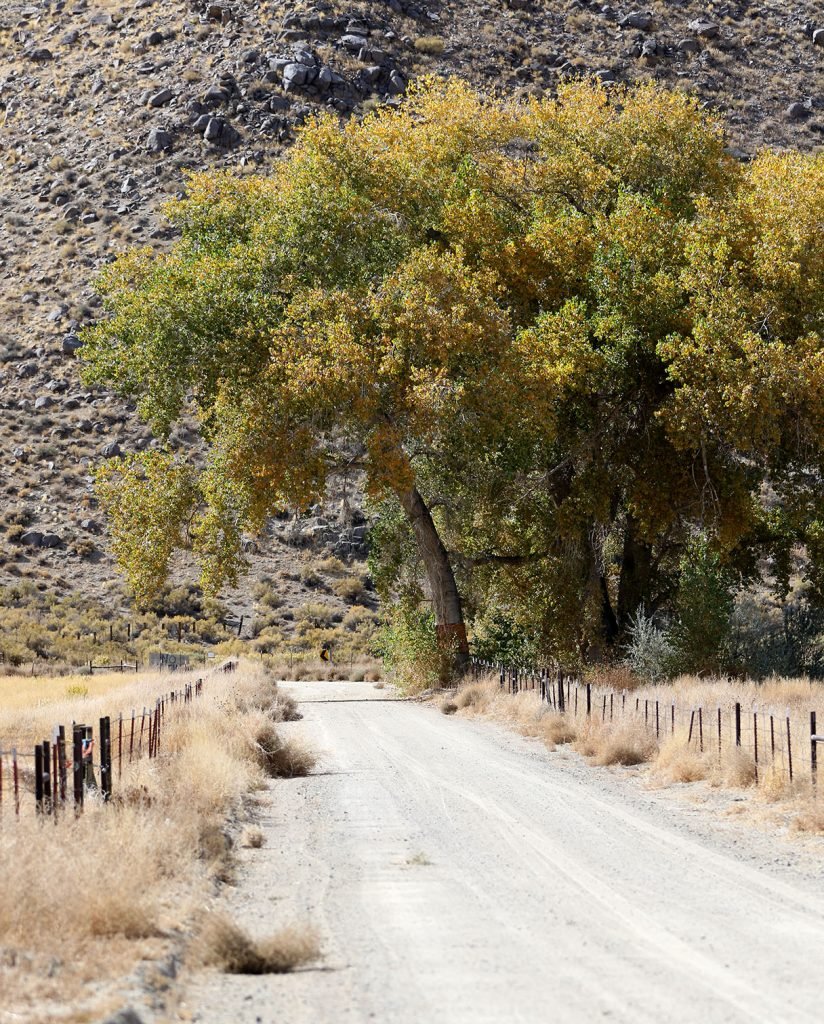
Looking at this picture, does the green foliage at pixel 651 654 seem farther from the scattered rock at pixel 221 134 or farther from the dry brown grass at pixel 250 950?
the scattered rock at pixel 221 134

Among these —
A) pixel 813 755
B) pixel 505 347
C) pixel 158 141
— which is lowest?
pixel 813 755

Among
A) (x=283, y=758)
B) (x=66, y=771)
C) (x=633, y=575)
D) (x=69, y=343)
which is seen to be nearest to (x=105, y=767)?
(x=66, y=771)

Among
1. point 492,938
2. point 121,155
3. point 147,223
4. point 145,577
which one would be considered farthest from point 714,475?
point 121,155

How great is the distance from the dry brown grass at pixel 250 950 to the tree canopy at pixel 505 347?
20.2 meters

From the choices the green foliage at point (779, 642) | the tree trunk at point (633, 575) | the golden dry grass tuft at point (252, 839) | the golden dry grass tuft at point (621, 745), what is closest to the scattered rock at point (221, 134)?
the tree trunk at point (633, 575)

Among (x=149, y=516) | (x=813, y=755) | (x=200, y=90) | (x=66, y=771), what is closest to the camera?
(x=66, y=771)

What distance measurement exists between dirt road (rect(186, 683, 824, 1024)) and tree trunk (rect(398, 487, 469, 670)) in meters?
16.7

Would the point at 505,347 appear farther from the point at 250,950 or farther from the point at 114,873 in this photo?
the point at 250,950

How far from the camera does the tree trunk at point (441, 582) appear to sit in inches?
1353

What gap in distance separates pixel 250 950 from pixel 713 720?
13432mm

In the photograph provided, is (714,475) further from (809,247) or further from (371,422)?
(371,422)

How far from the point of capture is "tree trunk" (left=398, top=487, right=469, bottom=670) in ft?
113

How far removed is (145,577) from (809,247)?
16.9m

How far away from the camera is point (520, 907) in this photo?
1005cm
